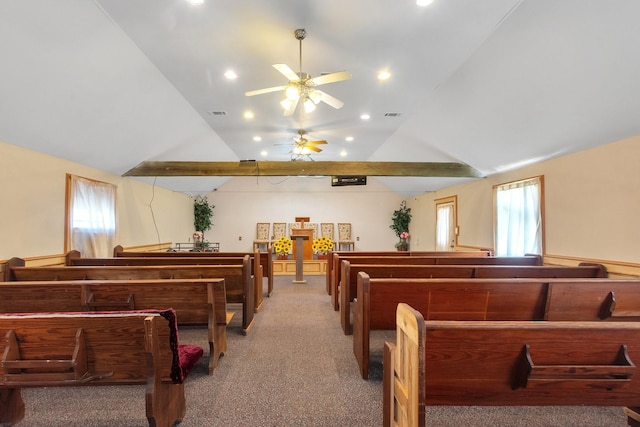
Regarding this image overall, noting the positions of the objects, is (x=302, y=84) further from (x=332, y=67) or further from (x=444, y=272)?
(x=444, y=272)

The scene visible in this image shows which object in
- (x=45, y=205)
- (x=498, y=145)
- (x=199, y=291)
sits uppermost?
(x=498, y=145)

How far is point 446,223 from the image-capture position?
7852mm

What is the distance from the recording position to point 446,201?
26.0ft

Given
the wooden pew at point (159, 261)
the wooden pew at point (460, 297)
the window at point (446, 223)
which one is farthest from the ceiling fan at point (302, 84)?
the window at point (446, 223)

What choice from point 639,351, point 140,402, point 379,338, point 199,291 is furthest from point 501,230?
point 140,402

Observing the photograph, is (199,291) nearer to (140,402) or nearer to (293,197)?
(140,402)

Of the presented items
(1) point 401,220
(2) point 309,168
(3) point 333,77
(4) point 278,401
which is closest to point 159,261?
(4) point 278,401

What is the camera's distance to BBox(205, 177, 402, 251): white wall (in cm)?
1046

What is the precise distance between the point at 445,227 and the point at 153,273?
21.8 ft

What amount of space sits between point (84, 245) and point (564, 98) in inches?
255

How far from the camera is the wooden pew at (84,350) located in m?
1.41

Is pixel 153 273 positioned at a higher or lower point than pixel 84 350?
higher

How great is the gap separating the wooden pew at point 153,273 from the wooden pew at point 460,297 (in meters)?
1.49

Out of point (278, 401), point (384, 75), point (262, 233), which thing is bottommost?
point (278, 401)
